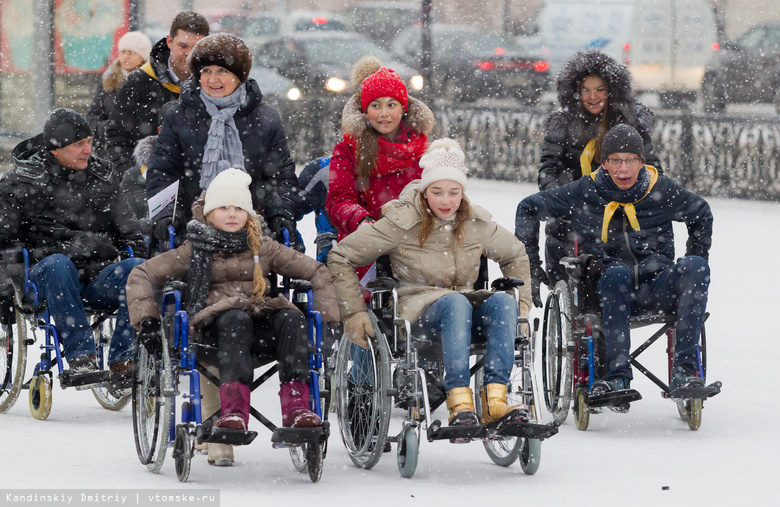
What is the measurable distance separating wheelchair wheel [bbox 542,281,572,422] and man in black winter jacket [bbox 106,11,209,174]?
2468 mm

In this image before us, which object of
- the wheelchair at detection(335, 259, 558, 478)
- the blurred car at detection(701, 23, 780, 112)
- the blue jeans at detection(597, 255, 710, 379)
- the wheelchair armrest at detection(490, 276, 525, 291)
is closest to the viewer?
the wheelchair at detection(335, 259, 558, 478)

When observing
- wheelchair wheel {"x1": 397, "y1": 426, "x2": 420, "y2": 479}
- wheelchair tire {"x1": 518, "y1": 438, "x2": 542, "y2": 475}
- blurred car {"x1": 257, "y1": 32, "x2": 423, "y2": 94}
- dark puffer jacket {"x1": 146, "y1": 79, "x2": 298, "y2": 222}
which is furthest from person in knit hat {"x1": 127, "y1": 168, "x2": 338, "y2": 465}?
blurred car {"x1": 257, "y1": 32, "x2": 423, "y2": 94}

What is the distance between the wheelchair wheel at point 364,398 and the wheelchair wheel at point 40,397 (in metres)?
1.72

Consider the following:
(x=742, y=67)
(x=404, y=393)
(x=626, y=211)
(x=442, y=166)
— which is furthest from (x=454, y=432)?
(x=742, y=67)

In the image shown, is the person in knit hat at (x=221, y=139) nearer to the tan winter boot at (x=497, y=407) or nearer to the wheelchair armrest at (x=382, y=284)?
the wheelchair armrest at (x=382, y=284)

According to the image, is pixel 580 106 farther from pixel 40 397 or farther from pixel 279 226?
pixel 40 397

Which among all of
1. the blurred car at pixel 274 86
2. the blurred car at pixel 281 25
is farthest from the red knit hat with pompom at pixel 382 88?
the blurred car at pixel 281 25

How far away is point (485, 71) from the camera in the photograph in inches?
1087

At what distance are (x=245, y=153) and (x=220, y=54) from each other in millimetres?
485

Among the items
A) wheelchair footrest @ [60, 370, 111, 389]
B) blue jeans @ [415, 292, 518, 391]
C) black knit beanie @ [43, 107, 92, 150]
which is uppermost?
black knit beanie @ [43, 107, 92, 150]

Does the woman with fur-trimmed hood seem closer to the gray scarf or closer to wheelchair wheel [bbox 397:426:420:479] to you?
the gray scarf

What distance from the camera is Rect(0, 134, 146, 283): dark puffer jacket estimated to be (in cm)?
775

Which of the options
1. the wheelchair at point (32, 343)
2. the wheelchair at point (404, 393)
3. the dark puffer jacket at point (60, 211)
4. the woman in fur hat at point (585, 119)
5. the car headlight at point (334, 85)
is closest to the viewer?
the wheelchair at point (404, 393)

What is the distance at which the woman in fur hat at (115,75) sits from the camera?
994cm
